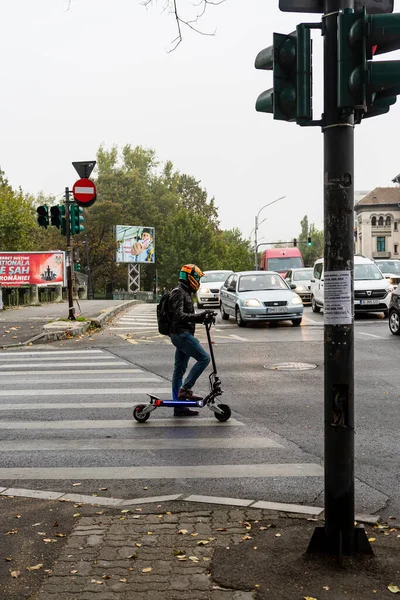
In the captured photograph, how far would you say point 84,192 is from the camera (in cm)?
2098

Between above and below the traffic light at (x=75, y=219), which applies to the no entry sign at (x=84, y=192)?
above

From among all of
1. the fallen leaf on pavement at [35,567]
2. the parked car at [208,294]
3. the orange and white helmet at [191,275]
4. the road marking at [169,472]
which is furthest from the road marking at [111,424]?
the parked car at [208,294]

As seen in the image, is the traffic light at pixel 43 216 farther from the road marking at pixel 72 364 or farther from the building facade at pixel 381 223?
the building facade at pixel 381 223

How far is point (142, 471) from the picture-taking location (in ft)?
21.2

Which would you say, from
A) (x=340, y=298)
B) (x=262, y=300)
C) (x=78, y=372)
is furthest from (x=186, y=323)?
(x=262, y=300)

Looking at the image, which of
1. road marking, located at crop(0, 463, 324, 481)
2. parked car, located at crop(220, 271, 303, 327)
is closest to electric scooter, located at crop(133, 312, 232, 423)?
road marking, located at crop(0, 463, 324, 481)

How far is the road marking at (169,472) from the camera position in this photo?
6.25 metres

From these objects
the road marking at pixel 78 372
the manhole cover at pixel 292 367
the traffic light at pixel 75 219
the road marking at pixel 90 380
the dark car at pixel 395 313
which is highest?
the traffic light at pixel 75 219

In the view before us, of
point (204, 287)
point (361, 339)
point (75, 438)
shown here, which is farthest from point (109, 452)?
point (204, 287)

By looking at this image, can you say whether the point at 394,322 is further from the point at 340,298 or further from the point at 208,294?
the point at 208,294

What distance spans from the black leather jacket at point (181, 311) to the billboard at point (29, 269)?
37686mm

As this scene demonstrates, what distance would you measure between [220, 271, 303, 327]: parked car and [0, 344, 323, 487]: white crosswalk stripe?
32.2 ft

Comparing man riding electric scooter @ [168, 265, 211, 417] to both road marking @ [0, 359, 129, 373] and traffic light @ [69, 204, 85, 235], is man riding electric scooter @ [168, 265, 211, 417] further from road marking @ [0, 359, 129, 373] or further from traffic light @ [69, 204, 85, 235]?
traffic light @ [69, 204, 85, 235]

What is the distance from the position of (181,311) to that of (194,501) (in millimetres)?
3449
